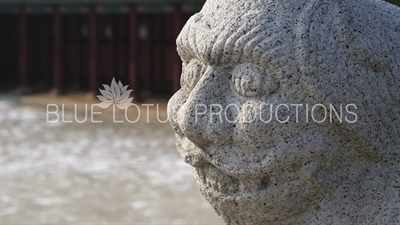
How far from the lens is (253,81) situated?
2129mm

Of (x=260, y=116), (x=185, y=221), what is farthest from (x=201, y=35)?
(x=185, y=221)

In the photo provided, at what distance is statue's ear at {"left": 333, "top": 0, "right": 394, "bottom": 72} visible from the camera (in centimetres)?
211

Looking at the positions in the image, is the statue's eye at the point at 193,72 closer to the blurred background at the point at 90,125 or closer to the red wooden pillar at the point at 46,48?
the blurred background at the point at 90,125

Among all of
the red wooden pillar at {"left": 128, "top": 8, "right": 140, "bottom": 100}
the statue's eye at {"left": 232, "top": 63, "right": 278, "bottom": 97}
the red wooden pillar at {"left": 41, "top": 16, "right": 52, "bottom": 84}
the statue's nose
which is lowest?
the red wooden pillar at {"left": 41, "top": 16, "right": 52, "bottom": 84}

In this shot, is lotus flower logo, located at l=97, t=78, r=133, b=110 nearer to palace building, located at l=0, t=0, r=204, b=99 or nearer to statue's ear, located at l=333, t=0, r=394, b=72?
statue's ear, located at l=333, t=0, r=394, b=72

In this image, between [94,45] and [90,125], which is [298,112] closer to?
[90,125]

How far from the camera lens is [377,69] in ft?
7.09

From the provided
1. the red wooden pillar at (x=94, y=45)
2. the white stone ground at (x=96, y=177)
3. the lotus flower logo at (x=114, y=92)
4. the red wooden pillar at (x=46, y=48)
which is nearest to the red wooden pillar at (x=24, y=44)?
the red wooden pillar at (x=46, y=48)

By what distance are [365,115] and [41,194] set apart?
4.46 meters

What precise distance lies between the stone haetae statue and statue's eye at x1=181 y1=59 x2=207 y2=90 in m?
0.05

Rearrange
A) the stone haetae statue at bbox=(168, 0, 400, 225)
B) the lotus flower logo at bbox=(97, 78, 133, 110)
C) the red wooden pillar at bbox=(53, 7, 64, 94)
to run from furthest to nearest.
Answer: the red wooden pillar at bbox=(53, 7, 64, 94) → the lotus flower logo at bbox=(97, 78, 133, 110) → the stone haetae statue at bbox=(168, 0, 400, 225)

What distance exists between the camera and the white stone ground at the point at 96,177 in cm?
521

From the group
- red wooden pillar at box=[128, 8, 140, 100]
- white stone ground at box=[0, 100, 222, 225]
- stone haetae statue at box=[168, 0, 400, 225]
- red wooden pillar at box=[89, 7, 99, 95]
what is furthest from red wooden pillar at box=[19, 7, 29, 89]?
stone haetae statue at box=[168, 0, 400, 225]

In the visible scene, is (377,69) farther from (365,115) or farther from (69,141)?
(69,141)
